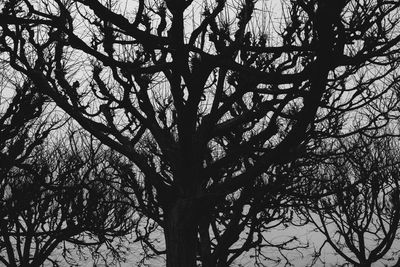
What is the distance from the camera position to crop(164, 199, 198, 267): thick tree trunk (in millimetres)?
4520

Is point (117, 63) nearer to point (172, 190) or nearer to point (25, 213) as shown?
point (172, 190)

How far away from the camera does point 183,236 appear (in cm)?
457

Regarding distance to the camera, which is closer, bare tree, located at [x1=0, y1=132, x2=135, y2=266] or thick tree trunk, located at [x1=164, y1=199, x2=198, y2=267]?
thick tree trunk, located at [x1=164, y1=199, x2=198, y2=267]

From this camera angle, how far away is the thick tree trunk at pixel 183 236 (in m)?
4.52

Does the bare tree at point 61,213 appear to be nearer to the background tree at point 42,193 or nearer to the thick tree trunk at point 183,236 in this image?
the background tree at point 42,193

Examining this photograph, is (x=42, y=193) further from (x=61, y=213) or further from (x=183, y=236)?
(x=183, y=236)

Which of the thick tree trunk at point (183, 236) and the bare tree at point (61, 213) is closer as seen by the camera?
the thick tree trunk at point (183, 236)

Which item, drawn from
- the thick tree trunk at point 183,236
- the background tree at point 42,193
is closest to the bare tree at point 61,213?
the background tree at point 42,193

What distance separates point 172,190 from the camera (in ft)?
16.3

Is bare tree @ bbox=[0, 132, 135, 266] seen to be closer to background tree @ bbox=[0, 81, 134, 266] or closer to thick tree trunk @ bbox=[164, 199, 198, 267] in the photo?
background tree @ bbox=[0, 81, 134, 266]

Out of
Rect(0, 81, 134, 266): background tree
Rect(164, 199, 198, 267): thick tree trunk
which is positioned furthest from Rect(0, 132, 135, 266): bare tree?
Rect(164, 199, 198, 267): thick tree trunk

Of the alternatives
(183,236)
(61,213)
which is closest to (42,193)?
(61,213)

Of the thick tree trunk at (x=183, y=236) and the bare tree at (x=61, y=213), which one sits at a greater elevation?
the bare tree at (x=61, y=213)

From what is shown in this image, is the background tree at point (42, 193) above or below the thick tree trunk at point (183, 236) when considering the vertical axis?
above
